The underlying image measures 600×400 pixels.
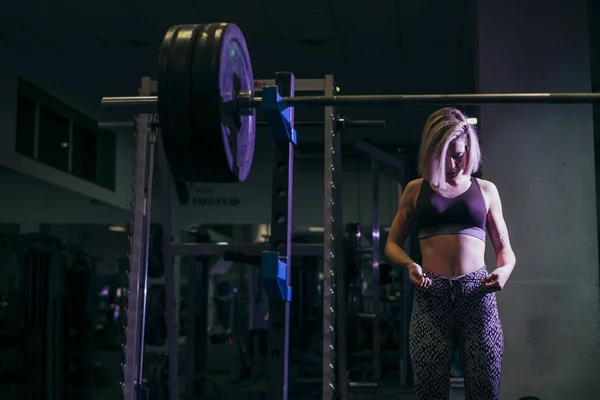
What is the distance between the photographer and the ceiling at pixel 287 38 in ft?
16.0

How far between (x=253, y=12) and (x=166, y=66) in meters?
3.42

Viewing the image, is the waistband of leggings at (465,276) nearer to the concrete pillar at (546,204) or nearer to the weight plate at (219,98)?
the weight plate at (219,98)

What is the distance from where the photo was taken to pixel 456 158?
1.82 m

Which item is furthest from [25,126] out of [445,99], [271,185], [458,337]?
[458,337]

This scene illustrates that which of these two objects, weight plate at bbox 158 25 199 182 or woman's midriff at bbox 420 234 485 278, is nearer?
weight plate at bbox 158 25 199 182

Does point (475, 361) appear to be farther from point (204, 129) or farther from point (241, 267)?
point (241, 267)

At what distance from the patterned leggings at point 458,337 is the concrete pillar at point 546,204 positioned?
173 centimetres

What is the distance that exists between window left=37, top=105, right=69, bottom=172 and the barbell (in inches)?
202

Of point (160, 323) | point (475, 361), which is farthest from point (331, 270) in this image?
point (160, 323)

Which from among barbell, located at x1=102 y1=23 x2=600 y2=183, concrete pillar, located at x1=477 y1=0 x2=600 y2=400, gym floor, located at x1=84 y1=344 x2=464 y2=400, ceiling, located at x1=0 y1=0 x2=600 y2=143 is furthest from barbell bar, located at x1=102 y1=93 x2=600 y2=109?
gym floor, located at x1=84 y1=344 x2=464 y2=400

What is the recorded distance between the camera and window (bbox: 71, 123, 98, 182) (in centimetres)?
742

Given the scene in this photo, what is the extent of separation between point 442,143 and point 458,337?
0.48 m

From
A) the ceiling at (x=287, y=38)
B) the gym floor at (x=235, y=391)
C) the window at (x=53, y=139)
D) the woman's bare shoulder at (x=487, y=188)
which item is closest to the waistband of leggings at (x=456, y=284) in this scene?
the woman's bare shoulder at (x=487, y=188)

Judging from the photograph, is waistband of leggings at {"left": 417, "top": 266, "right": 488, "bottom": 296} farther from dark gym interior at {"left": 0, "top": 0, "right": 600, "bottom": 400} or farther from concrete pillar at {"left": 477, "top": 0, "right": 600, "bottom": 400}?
concrete pillar at {"left": 477, "top": 0, "right": 600, "bottom": 400}
